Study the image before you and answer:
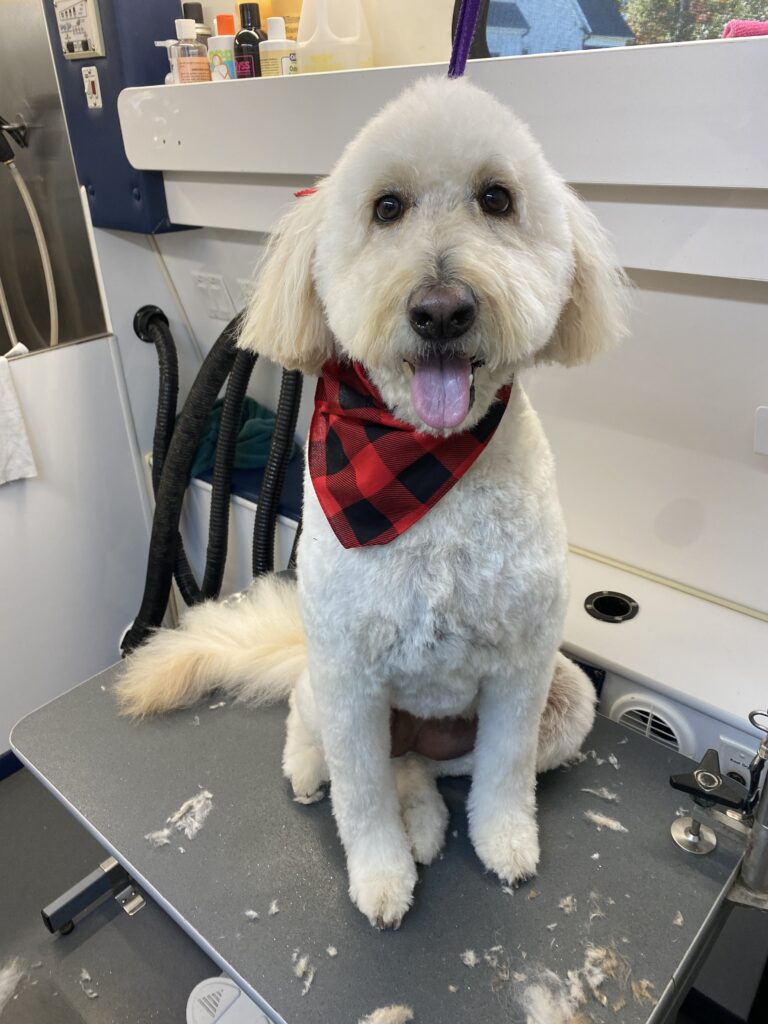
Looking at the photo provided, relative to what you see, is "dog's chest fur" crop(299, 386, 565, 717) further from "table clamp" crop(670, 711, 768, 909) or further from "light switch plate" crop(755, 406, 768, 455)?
"light switch plate" crop(755, 406, 768, 455)

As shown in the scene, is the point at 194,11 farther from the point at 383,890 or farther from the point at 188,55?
the point at 383,890

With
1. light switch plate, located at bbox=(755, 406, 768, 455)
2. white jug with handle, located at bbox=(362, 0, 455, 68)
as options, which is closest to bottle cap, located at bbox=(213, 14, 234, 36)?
white jug with handle, located at bbox=(362, 0, 455, 68)

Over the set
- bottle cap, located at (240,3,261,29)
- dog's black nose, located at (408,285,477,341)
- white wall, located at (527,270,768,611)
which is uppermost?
bottle cap, located at (240,3,261,29)

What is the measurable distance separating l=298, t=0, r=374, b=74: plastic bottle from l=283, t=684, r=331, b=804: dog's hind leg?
95cm

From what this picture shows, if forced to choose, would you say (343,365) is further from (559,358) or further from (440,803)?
(440,803)

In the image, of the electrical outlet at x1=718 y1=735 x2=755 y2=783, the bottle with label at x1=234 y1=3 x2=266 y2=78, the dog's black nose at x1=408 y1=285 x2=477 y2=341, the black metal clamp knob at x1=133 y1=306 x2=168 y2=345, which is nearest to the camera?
the dog's black nose at x1=408 y1=285 x2=477 y2=341

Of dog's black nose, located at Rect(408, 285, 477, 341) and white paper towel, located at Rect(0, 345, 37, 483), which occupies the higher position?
dog's black nose, located at Rect(408, 285, 477, 341)

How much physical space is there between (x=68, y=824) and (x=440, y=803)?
3.67 feet

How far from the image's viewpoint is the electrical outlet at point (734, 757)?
95 centimetres

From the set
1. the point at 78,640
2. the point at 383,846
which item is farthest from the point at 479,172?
the point at 78,640

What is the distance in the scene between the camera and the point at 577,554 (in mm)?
1281

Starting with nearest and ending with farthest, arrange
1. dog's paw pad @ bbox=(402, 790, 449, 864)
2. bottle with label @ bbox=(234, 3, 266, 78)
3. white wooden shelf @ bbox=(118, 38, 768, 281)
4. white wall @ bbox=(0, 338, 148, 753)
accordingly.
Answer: white wooden shelf @ bbox=(118, 38, 768, 281)
dog's paw pad @ bbox=(402, 790, 449, 864)
bottle with label @ bbox=(234, 3, 266, 78)
white wall @ bbox=(0, 338, 148, 753)

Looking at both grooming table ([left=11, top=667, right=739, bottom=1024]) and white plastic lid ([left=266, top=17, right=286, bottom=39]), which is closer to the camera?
grooming table ([left=11, top=667, right=739, bottom=1024])

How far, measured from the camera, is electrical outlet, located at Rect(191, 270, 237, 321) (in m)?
1.62
